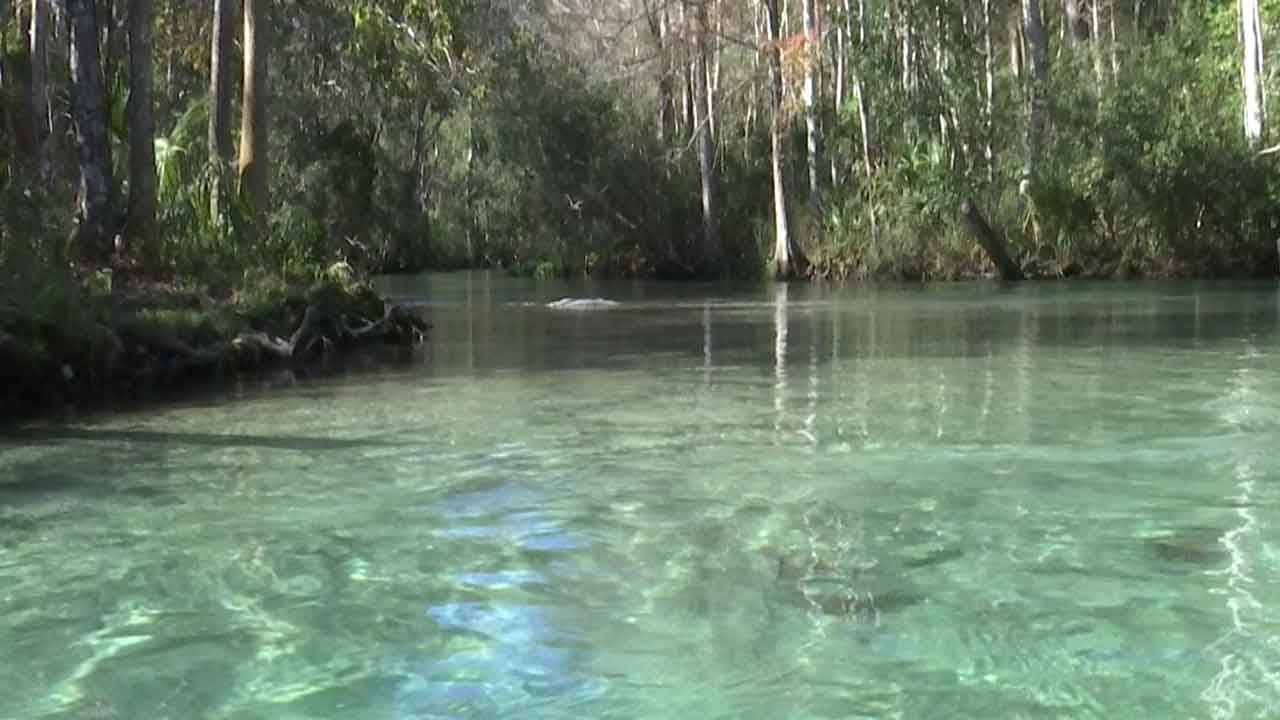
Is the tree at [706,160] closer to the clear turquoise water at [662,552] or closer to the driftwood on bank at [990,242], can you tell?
the driftwood on bank at [990,242]

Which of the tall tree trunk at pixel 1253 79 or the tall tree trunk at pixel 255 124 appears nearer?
the tall tree trunk at pixel 255 124

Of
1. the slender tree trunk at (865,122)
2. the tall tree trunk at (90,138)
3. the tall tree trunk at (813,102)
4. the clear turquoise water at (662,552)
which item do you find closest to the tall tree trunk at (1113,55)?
the slender tree trunk at (865,122)

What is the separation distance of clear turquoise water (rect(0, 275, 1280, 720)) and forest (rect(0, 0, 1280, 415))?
15.6 ft

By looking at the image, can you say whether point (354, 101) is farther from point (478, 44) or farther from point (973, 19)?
point (973, 19)

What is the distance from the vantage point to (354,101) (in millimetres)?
46406

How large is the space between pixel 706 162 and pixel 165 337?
28111mm

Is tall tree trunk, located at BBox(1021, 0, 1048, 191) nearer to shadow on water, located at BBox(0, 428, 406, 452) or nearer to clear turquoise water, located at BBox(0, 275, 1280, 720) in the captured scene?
clear turquoise water, located at BBox(0, 275, 1280, 720)

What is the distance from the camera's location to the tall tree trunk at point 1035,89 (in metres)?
32.7

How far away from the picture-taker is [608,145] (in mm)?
Result: 45062

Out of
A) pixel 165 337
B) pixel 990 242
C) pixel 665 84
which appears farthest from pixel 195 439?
pixel 665 84

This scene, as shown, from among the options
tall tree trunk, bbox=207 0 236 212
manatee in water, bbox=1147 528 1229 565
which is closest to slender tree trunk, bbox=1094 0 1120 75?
tall tree trunk, bbox=207 0 236 212

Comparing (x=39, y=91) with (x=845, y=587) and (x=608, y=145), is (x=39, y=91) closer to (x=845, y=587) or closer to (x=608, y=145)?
(x=845, y=587)

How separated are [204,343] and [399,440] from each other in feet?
18.4

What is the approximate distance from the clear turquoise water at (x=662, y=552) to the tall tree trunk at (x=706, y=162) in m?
28.3
